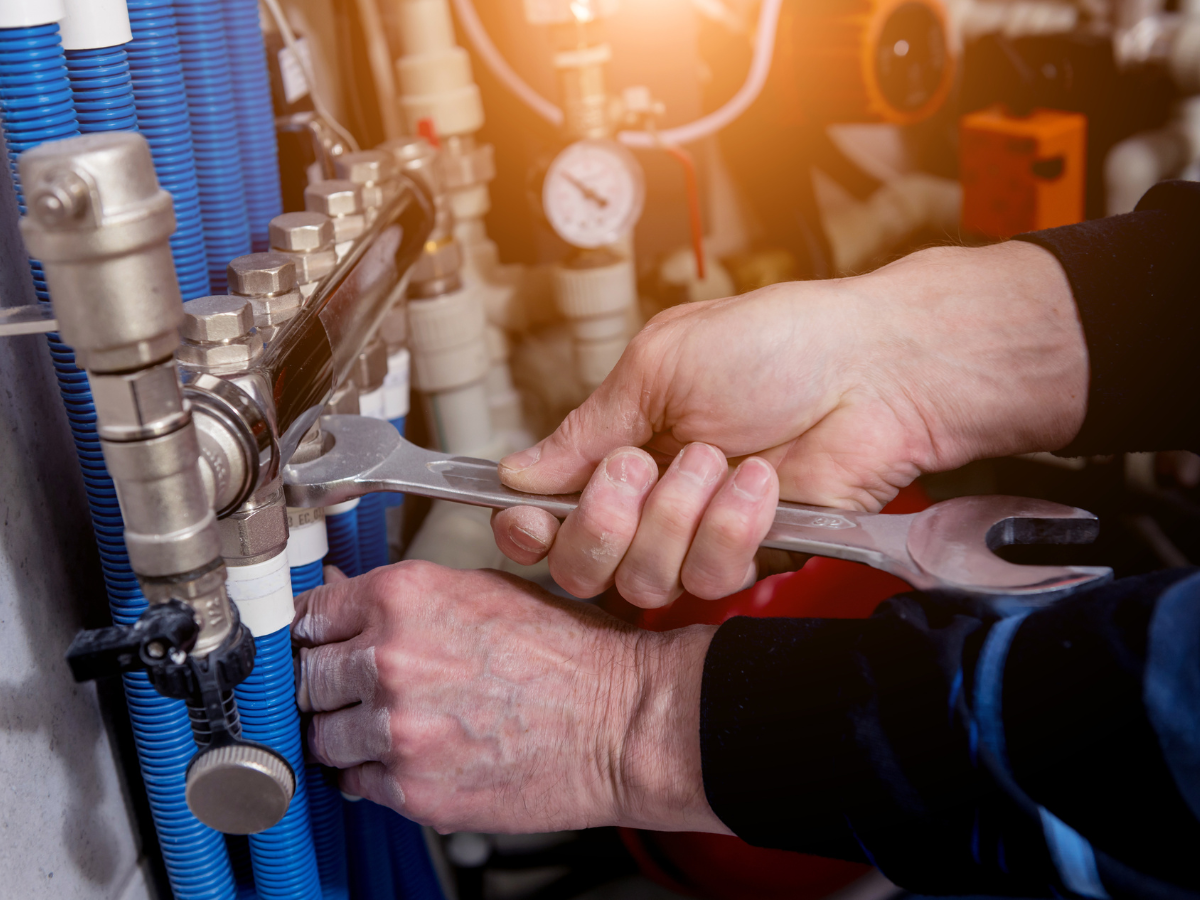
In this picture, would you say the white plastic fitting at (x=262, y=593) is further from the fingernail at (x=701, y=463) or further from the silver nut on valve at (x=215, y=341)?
the fingernail at (x=701, y=463)

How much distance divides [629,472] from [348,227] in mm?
238

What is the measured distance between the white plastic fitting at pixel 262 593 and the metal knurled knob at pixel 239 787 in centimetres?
8

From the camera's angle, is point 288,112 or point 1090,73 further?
point 1090,73

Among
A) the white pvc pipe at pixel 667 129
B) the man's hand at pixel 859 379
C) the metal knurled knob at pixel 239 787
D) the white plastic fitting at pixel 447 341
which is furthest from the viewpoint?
the white pvc pipe at pixel 667 129

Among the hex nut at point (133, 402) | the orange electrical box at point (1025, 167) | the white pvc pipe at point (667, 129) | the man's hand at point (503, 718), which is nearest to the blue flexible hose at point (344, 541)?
the man's hand at point (503, 718)

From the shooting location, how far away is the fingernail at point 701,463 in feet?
1.84

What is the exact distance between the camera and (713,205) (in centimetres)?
128

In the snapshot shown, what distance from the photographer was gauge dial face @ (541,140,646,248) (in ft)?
3.16

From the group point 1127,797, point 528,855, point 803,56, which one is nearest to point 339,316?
point 1127,797

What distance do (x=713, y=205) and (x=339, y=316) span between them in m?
0.83

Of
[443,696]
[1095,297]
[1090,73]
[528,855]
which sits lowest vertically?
[528,855]

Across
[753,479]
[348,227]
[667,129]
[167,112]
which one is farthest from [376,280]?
[667,129]

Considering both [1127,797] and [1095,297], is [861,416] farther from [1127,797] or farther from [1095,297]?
[1127,797]

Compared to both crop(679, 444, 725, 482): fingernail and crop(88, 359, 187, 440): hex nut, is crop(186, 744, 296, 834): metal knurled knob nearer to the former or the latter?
crop(88, 359, 187, 440): hex nut
